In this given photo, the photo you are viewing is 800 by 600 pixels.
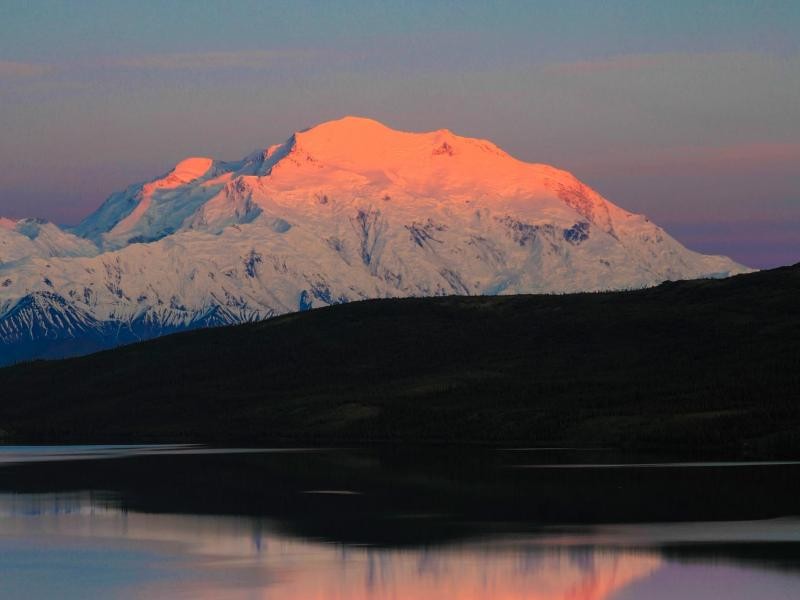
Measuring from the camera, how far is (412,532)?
75875mm

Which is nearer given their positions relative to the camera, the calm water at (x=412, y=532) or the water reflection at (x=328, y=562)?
the water reflection at (x=328, y=562)

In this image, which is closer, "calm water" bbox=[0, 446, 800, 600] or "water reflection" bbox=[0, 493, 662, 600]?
"water reflection" bbox=[0, 493, 662, 600]

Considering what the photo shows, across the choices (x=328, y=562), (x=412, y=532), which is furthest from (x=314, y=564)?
(x=412, y=532)

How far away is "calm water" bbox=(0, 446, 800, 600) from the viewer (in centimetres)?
6078

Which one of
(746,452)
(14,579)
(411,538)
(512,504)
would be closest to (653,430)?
(746,452)

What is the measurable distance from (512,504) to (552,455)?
48.0 meters

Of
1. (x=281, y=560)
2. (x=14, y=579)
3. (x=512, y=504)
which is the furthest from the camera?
(x=512, y=504)

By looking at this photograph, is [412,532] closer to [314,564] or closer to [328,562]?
[328,562]

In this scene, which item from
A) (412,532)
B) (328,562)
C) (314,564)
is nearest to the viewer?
(314,564)

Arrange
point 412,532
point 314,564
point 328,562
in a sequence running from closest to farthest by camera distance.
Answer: point 314,564
point 328,562
point 412,532

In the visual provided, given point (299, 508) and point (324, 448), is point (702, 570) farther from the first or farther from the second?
point (324, 448)

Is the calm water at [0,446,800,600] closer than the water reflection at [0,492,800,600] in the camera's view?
No

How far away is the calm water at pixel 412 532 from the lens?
60781 mm

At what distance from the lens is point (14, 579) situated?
6294 centimetres
